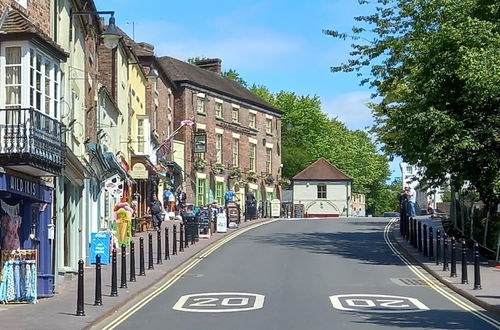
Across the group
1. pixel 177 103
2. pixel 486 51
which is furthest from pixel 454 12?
pixel 177 103

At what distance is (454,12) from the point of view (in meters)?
27.3

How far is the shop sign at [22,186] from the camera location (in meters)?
16.8

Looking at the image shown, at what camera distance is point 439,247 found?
28250 millimetres

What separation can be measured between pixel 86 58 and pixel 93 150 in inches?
122

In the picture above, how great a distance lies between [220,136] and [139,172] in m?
21.1

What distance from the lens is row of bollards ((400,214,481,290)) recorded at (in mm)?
21359

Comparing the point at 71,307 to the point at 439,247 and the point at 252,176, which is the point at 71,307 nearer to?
the point at 439,247

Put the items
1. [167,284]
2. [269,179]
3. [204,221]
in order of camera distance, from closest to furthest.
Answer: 1. [167,284]
2. [204,221]
3. [269,179]

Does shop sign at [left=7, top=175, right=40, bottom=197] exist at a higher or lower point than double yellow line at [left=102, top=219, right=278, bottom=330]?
higher

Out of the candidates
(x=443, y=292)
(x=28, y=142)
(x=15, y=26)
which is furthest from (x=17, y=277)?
(x=443, y=292)

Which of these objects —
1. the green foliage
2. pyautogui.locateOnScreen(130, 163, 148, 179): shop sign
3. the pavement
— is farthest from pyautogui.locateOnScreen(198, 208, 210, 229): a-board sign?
the green foliage

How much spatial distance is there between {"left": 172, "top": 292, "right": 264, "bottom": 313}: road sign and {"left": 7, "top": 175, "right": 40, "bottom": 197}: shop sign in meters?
3.91

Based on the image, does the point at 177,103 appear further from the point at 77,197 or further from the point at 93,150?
the point at 77,197

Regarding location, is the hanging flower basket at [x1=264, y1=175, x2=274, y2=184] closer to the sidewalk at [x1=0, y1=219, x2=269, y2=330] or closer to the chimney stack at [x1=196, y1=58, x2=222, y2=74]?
the chimney stack at [x1=196, y1=58, x2=222, y2=74]
